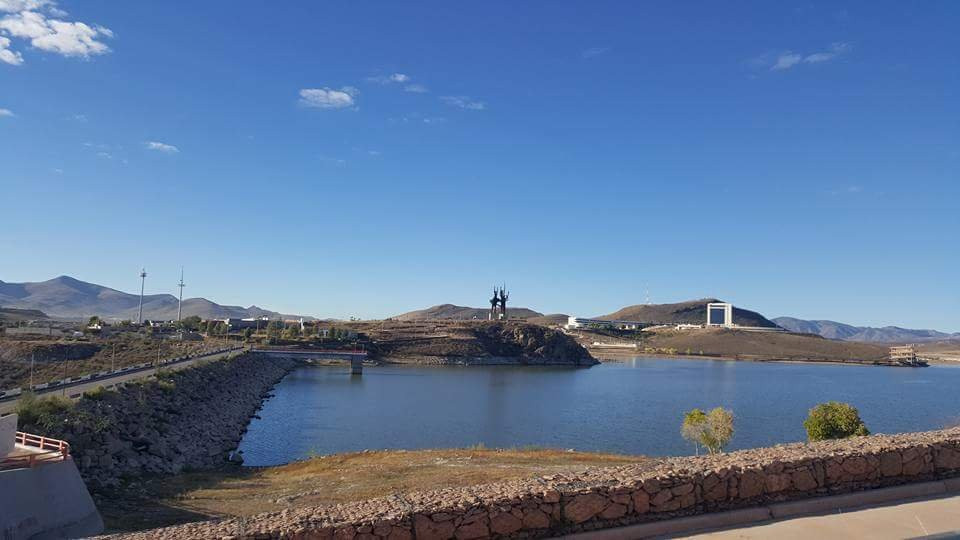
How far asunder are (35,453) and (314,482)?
29.3 feet

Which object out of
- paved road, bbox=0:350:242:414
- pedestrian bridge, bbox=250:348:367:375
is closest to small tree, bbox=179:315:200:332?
pedestrian bridge, bbox=250:348:367:375

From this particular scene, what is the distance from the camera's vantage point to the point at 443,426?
158 ft

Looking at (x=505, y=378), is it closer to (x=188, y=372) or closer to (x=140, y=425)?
(x=188, y=372)

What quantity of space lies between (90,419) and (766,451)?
26.7 metres

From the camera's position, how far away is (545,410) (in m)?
58.6

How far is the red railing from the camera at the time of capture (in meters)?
16.2

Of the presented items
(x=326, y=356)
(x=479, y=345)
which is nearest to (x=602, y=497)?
(x=326, y=356)

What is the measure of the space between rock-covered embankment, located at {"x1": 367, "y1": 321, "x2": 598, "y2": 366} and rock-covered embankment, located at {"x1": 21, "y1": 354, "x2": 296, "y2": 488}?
257 ft

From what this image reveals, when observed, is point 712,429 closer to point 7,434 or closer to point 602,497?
point 602,497

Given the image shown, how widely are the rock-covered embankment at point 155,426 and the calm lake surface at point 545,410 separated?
249cm

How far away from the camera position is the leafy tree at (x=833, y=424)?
1052 inches

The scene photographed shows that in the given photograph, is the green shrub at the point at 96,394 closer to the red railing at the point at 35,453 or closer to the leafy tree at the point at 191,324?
the red railing at the point at 35,453

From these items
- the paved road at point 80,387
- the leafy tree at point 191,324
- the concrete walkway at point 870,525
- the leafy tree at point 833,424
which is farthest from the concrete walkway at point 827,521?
the leafy tree at point 191,324

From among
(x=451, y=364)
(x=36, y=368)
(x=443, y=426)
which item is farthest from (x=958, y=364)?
(x=36, y=368)
